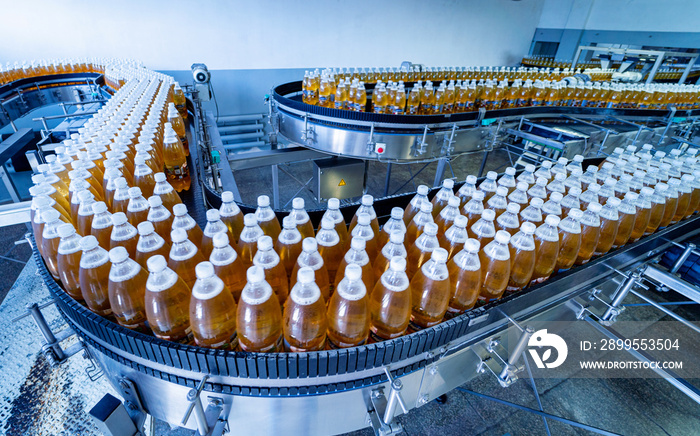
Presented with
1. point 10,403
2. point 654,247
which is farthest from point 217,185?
point 654,247

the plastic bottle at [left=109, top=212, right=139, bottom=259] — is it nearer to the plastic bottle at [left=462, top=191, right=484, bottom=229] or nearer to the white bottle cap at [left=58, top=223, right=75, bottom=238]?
the white bottle cap at [left=58, top=223, right=75, bottom=238]

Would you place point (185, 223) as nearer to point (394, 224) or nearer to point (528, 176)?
point (394, 224)

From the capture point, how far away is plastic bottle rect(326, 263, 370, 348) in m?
0.67

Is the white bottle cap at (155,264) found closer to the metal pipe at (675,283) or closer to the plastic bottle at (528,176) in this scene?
the plastic bottle at (528,176)

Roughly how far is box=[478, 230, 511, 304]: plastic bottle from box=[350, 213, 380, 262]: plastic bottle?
301 mm

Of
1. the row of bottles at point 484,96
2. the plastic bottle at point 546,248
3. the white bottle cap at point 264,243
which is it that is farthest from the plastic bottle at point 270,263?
the row of bottles at point 484,96

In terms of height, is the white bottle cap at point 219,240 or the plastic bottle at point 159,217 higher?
the white bottle cap at point 219,240

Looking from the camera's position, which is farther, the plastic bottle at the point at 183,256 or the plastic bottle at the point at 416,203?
the plastic bottle at the point at 416,203

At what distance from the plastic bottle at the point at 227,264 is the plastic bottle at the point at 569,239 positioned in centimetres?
97

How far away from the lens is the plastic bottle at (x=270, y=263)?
0.71 m

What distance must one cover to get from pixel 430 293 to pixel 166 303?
59 centimetres

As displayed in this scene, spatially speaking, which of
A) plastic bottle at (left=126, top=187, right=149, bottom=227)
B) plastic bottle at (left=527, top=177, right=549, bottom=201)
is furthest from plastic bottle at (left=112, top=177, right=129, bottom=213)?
plastic bottle at (left=527, top=177, right=549, bottom=201)

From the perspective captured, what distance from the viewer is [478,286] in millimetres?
838

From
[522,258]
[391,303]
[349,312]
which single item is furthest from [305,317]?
[522,258]
